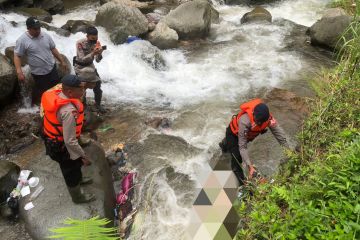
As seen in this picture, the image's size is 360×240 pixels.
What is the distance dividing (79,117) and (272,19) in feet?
35.5

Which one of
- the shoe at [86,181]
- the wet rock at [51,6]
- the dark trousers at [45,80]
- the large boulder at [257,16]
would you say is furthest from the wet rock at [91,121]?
the large boulder at [257,16]

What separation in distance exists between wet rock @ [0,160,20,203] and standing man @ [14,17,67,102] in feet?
5.36

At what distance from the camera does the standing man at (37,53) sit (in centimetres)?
596

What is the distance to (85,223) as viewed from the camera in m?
1.98

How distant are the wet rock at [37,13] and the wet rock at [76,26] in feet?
3.37

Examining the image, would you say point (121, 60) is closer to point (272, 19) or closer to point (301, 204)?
point (272, 19)

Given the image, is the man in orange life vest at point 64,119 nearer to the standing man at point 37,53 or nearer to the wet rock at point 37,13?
the standing man at point 37,53

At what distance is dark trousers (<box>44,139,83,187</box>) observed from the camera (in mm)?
4230

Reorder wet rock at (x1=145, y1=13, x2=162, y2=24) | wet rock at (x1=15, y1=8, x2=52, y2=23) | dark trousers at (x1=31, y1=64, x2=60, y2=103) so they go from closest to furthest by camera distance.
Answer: dark trousers at (x1=31, y1=64, x2=60, y2=103) → wet rock at (x1=15, y1=8, x2=52, y2=23) → wet rock at (x1=145, y1=13, x2=162, y2=24)

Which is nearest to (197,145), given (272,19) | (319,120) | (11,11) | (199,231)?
(199,231)

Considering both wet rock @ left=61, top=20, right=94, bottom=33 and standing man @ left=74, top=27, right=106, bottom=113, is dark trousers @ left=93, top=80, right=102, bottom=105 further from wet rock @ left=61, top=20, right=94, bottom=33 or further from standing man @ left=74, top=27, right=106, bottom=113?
wet rock @ left=61, top=20, right=94, bottom=33

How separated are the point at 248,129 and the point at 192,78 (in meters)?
4.87

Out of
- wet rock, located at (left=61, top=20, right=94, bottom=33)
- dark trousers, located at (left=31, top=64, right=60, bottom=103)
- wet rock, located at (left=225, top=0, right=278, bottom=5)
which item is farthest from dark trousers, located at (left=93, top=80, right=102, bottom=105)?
wet rock, located at (left=225, top=0, right=278, bottom=5)

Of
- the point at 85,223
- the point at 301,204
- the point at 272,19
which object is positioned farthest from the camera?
the point at 272,19
